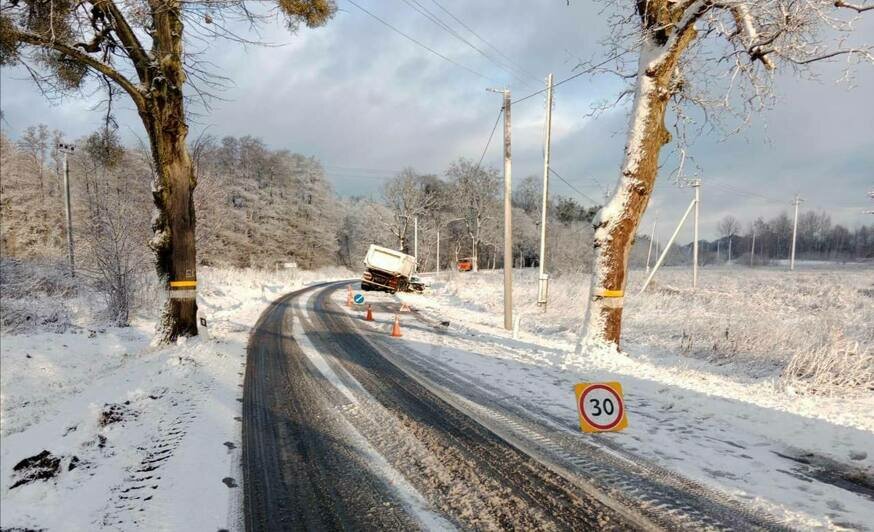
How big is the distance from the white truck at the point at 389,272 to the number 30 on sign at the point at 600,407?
20684mm

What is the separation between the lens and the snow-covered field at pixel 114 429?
8.22 ft

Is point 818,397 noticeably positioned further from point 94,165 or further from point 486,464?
point 94,165

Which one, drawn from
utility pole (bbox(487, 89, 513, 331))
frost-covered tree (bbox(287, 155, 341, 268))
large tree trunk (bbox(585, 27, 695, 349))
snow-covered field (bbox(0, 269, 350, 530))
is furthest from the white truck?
frost-covered tree (bbox(287, 155, 341, 268))

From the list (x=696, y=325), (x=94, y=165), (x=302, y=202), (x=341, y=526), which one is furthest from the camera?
(x=302, y=202)

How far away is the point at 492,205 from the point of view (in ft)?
165

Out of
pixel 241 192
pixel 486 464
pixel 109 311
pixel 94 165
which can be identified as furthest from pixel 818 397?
pixel 241 192

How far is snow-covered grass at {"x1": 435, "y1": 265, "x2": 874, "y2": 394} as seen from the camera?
20.0ft

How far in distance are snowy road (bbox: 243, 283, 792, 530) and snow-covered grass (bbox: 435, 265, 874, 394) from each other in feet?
15.2

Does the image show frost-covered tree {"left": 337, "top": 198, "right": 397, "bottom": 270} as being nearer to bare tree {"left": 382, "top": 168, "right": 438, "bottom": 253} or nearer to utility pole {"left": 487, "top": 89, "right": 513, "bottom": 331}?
bare tree {"left": 382, "top": 168, "right": 438, "bottom": 253}

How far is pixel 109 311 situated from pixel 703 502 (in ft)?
38.5

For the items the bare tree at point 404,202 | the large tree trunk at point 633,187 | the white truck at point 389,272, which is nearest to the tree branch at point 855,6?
the large tree trunk at point 633,187

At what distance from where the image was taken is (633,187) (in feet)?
23.4

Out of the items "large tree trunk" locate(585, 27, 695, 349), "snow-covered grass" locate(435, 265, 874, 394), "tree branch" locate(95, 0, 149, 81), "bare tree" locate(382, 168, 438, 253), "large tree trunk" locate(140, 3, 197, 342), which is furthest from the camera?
"bare tree" locate(382, 168, 438, 253)

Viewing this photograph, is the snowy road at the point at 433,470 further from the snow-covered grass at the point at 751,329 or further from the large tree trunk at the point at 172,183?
the snow-covered grass at the point at 751,329
